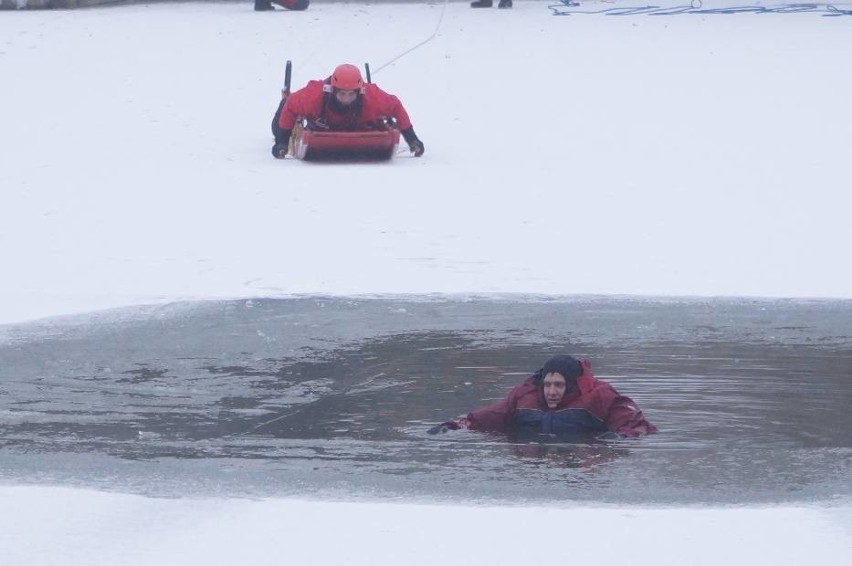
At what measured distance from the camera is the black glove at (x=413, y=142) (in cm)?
1246

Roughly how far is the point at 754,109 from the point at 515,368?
28.6 ft

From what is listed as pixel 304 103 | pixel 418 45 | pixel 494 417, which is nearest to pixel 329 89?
pixel 304 103

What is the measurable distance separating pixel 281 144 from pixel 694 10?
39.3 ft

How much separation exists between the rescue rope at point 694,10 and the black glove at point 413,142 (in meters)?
9.89

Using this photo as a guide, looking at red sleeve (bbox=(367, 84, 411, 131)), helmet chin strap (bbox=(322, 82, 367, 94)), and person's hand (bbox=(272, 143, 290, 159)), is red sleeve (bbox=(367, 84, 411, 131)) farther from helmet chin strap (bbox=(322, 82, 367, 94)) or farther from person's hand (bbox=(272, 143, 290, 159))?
person's hand (bbox=(272, 143, 290, 159))

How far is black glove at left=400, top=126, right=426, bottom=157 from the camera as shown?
12.5 m

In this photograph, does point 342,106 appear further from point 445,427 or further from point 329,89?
point 445,427

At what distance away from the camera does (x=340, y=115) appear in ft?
40.1

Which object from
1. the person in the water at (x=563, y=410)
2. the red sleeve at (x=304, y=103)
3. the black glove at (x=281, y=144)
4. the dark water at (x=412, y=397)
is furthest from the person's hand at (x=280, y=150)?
the person in the water at (x=563, y=410)

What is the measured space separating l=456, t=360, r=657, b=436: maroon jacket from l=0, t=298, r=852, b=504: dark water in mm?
98

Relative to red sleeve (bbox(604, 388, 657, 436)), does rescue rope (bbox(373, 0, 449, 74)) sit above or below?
above

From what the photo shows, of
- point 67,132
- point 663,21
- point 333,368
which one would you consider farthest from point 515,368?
point 663,21

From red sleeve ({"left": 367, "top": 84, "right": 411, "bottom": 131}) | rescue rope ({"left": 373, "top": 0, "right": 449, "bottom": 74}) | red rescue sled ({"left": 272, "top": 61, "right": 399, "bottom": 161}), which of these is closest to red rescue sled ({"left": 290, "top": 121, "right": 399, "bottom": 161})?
red rescue sled ({"left": 272, "top": 61, "right": 399, "bottom": 161})

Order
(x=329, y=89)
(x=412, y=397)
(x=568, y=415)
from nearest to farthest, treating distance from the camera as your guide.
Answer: (x=568, y=415)
(x=412, y=397)
(x=329, y=89)
